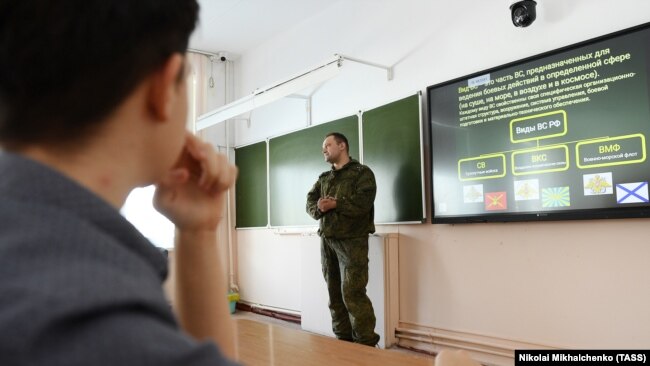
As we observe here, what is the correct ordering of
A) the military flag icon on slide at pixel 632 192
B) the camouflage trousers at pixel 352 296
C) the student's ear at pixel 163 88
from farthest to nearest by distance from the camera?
1. the camouflage trousers at pixel 352 296
2. the military flag icon on slide at pixel 632 192
3. the student's ear at pixel 163 88

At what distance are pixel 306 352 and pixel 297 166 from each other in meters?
3.98

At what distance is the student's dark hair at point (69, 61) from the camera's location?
13.3 inches

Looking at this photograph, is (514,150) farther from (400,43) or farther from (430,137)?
(400,43)

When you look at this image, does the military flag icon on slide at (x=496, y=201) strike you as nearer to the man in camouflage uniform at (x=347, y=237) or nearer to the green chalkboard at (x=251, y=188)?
the man in camouflage uniform at (x=347, y=237)

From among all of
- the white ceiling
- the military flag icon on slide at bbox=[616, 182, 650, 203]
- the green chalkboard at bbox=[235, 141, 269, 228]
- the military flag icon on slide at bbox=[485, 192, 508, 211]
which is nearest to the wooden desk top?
the military flag icon on slide at bbox=[616, 182, 650, 203]

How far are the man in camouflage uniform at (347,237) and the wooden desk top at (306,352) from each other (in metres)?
2.36

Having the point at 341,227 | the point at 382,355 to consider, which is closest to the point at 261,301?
the point at 341,227

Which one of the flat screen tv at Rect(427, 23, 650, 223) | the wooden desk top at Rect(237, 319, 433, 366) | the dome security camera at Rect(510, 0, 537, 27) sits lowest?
the wooden desk top at Rect(237, 319, 433, 366)

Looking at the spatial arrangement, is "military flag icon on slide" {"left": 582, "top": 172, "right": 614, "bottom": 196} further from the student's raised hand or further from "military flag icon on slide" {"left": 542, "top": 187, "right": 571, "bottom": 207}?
the student's raised hand

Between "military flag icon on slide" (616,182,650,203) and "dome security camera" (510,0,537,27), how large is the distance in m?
1.17

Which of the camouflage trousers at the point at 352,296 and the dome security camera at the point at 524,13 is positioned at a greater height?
the dome security camera at the point at 524,13

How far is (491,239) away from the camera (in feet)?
10.6

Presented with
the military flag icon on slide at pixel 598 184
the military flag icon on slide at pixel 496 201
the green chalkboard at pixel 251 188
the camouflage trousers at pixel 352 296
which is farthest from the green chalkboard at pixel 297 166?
the military flag icon on slide at pixel 598 184

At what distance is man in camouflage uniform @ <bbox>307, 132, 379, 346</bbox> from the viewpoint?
3.57 m
